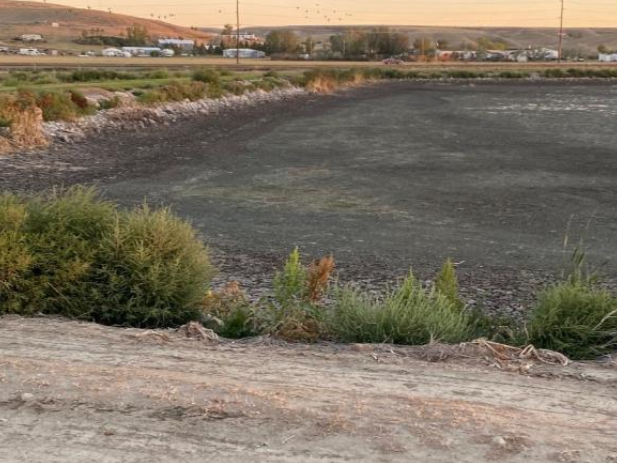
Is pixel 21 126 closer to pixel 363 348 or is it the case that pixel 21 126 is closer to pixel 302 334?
pixel 302 334

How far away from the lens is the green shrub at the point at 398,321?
7.27 meters

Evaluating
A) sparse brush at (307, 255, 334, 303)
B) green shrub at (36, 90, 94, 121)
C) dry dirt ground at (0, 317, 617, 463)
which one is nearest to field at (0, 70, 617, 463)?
dry dirt ground at (0, 317, 617, 463)

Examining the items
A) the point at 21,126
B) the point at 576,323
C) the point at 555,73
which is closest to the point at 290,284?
the point at 576,323

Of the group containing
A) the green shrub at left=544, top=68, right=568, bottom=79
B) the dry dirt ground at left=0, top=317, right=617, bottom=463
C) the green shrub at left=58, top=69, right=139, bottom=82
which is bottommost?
the green shrub at left=544, top=68, right=568, bottom=79

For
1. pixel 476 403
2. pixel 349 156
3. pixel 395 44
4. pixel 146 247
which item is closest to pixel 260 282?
pixel 146 247

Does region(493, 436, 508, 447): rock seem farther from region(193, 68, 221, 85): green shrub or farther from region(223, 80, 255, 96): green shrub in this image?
region(193, 68, 221, 85): green shrub

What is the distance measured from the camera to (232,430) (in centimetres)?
474

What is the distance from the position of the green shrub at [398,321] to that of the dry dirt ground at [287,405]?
2.01ft

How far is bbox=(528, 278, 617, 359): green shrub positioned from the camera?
7330 millimetres

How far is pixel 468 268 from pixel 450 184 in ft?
28.8

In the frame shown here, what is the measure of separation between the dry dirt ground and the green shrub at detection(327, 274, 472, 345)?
0.61 m

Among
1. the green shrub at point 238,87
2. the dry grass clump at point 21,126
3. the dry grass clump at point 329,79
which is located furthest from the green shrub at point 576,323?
the dry grass clump at point 329,79

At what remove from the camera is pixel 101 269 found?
811cm

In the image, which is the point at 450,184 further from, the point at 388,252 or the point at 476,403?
the point at 476,403
